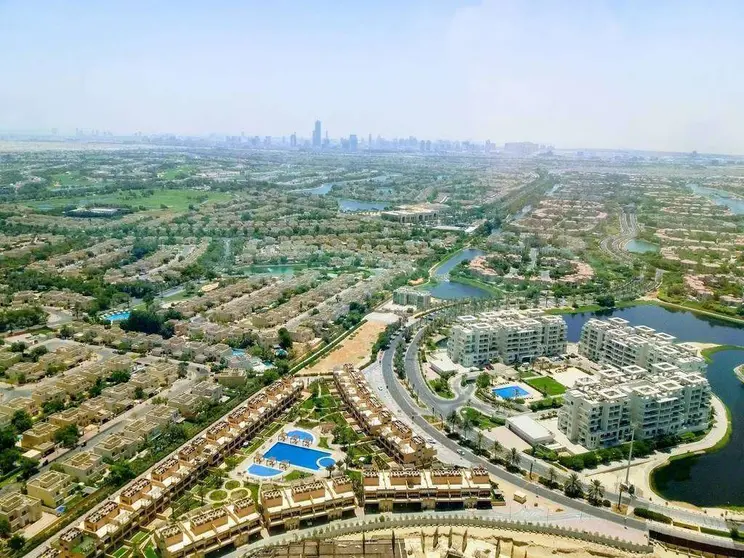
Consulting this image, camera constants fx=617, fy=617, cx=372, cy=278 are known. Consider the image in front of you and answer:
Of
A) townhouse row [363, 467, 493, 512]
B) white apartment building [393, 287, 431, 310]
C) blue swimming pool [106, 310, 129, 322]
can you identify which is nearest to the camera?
townhouse row [363, 467, 493, 512]

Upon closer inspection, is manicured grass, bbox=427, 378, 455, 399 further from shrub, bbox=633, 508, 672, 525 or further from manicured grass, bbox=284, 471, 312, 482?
shrub, bbox=633, 508, 672, 525

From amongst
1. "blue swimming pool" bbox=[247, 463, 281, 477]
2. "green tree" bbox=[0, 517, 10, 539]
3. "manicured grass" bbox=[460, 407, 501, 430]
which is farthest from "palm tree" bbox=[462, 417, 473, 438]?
"green tree" bbox=[0, 517, 10, 539]

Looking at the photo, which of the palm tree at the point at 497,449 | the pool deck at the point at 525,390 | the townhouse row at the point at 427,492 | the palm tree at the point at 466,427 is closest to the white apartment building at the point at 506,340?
the pool deck at the point at 525,390

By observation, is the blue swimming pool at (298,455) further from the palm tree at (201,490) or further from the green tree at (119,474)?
the green tree at (119,474)

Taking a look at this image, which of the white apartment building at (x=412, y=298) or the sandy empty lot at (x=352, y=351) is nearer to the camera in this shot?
the sandy empty lot at (x=352, y=351)

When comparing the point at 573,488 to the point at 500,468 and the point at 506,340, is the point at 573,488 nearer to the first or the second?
the point at 500,468

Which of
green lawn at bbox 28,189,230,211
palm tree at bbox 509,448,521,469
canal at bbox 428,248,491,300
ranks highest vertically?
green lawn at bbox 28,189,230,211

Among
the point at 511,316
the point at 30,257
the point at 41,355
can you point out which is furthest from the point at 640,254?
the point at 30,257
